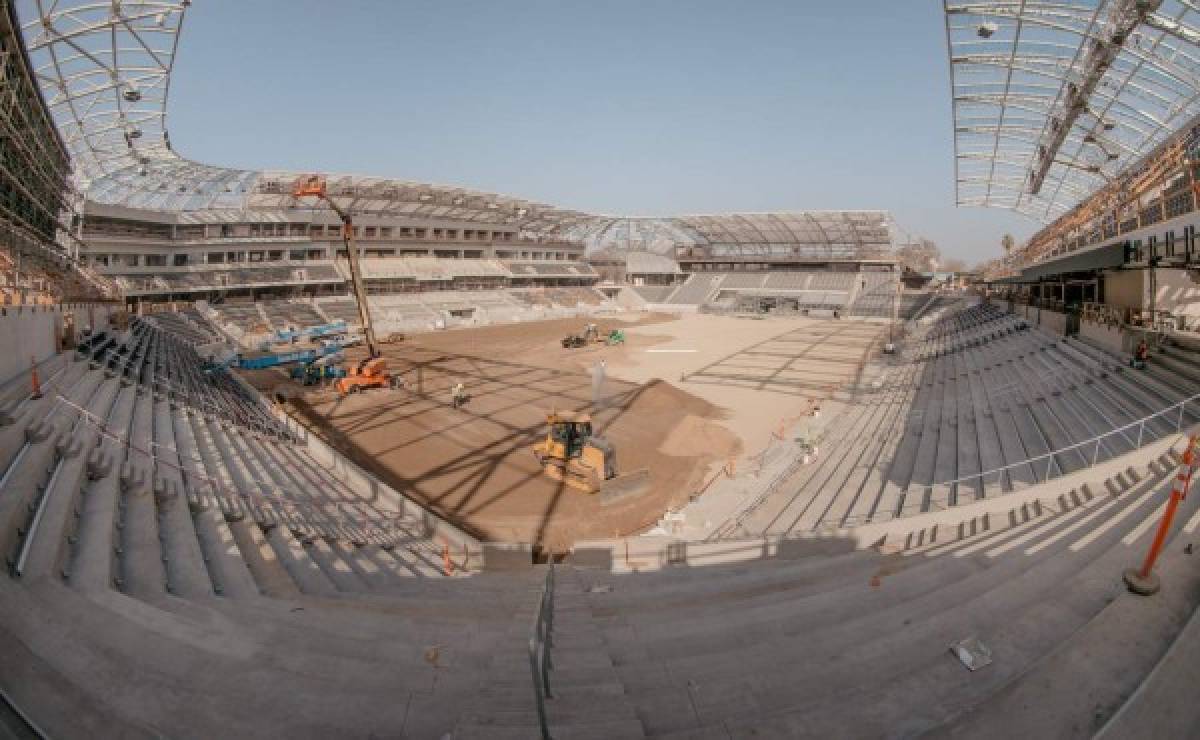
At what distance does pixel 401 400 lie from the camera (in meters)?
25.4

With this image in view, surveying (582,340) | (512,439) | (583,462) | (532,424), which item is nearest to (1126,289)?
(583,462)

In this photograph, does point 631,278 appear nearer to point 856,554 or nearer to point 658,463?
point 658,463

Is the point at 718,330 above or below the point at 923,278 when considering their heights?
below

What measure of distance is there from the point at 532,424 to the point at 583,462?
636 cm

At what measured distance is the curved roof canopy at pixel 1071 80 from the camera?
53.5ft

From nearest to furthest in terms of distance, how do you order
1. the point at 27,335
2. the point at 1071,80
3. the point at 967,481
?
1. the point at 967,481
2. the point at 27,335
3. the point at 1071,80

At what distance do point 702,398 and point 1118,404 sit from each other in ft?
51.9

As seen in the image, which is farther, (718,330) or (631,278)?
(631,278)

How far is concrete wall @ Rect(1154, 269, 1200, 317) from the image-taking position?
52.0ft

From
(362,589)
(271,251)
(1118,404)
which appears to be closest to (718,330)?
(1118,404)

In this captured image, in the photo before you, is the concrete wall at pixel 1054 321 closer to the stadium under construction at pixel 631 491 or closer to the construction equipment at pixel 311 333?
the stadium under construction at pixel 631 491

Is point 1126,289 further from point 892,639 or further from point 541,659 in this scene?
point 541,659

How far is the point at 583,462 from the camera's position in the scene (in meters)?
15.8

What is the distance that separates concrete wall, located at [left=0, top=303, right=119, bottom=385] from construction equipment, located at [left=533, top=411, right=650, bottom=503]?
Answer: 39.7 feet
